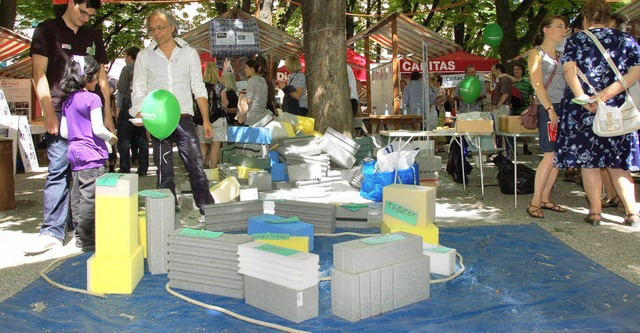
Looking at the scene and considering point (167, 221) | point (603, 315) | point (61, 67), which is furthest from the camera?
point (61, 67)

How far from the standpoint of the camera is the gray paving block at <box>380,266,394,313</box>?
3609 mm

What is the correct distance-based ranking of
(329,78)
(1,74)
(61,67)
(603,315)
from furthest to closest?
(1,74)
(329,78)
(61,67)
(603,315)

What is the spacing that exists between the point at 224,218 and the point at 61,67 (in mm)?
1903

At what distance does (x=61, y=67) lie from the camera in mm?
5527

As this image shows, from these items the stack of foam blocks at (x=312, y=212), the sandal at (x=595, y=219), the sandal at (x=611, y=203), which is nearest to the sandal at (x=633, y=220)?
the sandal at (x=595, y=219)

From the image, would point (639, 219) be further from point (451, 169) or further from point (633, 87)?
point (451, 169)

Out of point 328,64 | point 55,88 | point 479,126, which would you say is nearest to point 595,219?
point 479,126

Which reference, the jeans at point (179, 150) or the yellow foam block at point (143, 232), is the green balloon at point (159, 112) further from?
the yellow foam block at point (143, 232)

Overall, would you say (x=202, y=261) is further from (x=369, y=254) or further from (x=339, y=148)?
(x=339, y=148)

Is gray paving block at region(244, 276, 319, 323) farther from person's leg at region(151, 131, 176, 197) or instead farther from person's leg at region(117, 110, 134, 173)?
person's leg at region(117, 110, 134, 173)

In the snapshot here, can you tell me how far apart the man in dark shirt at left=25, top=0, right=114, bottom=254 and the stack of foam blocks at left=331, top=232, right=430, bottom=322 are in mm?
2911

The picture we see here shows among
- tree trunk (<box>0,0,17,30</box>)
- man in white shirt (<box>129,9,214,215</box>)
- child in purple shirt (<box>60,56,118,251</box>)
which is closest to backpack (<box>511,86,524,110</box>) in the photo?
man in white shirt (<box>129,9,214,215</box>)

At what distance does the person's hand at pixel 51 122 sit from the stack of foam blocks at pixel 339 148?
12.4 feet

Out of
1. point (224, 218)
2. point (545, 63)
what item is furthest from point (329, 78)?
point (224, 218)
